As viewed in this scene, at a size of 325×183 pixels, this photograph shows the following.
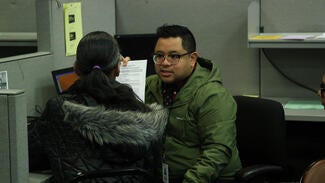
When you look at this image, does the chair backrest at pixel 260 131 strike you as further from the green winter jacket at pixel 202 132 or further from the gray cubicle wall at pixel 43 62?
the gray cubicle wall at pixel 43 62

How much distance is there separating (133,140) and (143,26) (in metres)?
1.71

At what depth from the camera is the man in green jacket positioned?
2199mm

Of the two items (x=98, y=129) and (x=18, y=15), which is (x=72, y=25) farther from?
(x=98, y=129)

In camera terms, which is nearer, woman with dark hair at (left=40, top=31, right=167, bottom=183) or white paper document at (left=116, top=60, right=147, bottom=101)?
woman with dark hair at (left=40, top=31, right=167, bottom=183)

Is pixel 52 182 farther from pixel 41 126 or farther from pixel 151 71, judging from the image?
pixel 151 71

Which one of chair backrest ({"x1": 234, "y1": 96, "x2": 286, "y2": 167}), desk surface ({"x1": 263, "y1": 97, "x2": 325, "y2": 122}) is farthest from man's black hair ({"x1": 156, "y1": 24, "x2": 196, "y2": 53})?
desk surface ({"x1": 263, "y1": 97, "x2": 325, "y2": 122})

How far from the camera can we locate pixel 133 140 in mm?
1854

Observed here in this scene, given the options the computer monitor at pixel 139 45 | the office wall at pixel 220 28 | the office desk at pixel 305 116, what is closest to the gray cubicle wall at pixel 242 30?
the office wall at pixel 220 28

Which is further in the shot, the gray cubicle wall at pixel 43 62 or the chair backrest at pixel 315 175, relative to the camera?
the gray cubicle wall at pixel 43 62

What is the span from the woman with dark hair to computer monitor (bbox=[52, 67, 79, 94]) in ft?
1.96

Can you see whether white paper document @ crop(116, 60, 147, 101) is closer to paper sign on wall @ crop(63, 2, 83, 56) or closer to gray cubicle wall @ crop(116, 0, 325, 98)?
paper sign on wall @ crop(63, 2, 83, 56)

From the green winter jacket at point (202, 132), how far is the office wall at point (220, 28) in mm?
953

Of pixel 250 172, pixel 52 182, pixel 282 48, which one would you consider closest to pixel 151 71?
pixel 282 48

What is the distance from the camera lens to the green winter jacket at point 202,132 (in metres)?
2.19
